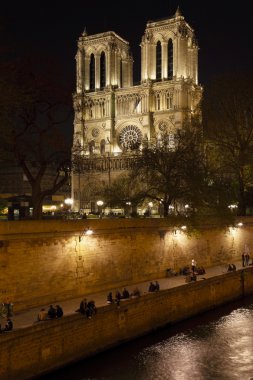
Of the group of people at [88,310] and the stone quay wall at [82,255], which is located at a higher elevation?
the stone quay wall at [82,255]

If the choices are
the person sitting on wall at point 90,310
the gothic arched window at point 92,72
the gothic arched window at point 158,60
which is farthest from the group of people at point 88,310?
the gothic arched window at point 92,72

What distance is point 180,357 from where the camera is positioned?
1658 cm

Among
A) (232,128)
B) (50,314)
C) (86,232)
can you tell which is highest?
(232,128)

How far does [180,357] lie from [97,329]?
2.77 meters

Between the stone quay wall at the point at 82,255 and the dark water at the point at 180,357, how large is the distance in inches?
130

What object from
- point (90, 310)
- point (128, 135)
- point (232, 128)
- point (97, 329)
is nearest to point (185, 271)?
point (97, 329)

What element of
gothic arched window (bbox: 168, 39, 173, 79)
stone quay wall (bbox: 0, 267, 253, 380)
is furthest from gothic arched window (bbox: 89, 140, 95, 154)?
stone quay wall (bbox: 0, 267, 253, 380)

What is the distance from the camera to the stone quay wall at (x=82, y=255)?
1744 cm

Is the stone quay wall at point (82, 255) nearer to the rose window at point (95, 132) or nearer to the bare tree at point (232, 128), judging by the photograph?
the bare tree at point (232, 128)

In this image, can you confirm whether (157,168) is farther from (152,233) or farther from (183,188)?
(152,233)

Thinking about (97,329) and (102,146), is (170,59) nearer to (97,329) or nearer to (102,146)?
(102,146)

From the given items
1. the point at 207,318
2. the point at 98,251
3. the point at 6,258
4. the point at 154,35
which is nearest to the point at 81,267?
the point at 98,251

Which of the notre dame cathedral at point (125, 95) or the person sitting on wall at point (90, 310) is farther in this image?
the notre dame cathedral at point (125, 95)

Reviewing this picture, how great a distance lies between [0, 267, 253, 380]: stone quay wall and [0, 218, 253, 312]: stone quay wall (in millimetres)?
2731
